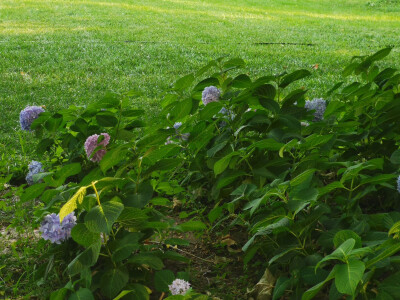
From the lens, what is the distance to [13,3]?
14078mm

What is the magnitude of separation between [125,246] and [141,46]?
6.90 metres

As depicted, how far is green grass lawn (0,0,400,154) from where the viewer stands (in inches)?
223

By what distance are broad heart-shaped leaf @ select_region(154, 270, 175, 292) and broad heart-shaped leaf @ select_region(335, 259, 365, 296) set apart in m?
0.72

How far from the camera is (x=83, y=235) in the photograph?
1566 millimetres

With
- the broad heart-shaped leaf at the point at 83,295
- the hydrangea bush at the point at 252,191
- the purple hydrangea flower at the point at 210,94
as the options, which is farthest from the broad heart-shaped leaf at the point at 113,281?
the purple hydrangea flower at the point at 210,94

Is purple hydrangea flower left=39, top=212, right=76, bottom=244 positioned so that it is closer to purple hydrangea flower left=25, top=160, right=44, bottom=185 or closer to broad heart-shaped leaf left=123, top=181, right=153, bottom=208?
broad heart-shaped leaf left=123, top=181, right=153, bottom=208

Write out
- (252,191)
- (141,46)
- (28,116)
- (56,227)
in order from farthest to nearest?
(141,46)
(28,116)
(252,191)
(56,227)

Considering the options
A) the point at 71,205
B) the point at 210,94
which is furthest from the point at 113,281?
the point at 210,94

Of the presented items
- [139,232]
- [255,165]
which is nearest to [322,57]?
[255,165]

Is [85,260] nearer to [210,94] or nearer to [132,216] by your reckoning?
[132,216]

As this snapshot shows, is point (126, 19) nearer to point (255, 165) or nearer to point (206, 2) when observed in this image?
point (206, 2)

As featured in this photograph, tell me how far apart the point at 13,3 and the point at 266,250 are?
45.7ft

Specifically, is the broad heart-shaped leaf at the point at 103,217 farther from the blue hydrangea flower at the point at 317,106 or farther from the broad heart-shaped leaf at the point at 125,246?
the blue hydrangea flower at the point at 317,106

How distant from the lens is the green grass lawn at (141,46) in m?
5.65
